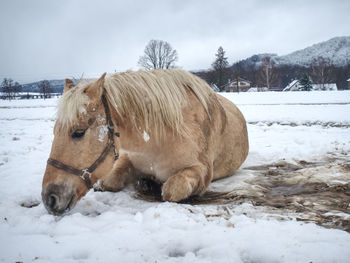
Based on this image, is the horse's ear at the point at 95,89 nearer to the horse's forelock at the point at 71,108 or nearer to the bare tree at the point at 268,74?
the horse's forelock at the point at 71,108

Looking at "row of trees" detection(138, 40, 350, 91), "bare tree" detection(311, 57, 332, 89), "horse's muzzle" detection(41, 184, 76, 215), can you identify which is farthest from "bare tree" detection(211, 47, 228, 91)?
"horse's muzzle" detection(41, 184, 76, 215)

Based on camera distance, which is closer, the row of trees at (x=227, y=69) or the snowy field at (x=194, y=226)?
the snowy field at (x=194, y=226)

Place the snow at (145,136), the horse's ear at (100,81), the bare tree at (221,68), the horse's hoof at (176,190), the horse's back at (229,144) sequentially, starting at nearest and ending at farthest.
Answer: the horse's ear at (100,81), the horse's hoof at (176,190), the snow at (145,136), the horse's back at (229,144), the bare tree at (221,68)

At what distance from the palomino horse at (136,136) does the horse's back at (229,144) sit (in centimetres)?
2

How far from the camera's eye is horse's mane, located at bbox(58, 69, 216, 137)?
2.16 m

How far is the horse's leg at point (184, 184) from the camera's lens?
221 centimetres

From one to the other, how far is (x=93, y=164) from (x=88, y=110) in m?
0.52

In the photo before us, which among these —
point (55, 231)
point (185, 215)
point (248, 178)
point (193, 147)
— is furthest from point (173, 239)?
point (248, 178)

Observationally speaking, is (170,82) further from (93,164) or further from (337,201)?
(337,201)

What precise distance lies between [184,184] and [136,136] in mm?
738

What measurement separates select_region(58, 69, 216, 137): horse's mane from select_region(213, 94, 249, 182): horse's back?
2.77ft

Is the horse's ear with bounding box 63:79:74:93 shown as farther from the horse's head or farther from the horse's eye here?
the horse's eye

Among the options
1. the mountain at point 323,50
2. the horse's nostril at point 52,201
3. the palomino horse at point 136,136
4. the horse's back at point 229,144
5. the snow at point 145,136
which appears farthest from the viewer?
the mountain at point 323,50

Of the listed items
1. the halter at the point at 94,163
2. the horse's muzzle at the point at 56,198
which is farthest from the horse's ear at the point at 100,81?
the horse's muzzle at the point at 56,198
